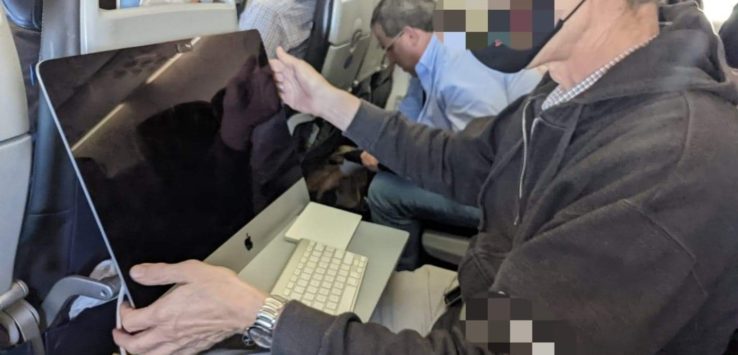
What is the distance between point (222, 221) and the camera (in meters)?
0.90

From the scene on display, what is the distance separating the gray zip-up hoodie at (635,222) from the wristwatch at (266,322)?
0.02 m

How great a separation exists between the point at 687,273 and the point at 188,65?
0.73 metres

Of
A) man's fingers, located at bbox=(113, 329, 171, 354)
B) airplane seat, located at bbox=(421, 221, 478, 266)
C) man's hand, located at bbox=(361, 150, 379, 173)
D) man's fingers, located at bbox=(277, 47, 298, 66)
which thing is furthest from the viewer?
man's hand, located at bbox=(361, 150, 379, 173)

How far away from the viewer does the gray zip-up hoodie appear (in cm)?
67

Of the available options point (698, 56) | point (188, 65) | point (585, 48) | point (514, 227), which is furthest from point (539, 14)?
point (188, 65)

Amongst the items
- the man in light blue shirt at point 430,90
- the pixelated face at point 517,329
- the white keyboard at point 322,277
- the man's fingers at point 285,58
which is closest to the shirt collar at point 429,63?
the man in light blue shirt at point 430,90

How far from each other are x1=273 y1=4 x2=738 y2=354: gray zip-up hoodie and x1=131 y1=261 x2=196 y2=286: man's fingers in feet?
0.49

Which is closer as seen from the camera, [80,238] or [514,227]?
[80,238]

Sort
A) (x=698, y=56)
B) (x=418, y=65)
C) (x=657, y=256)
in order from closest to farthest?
(x=657, y=256)
(x=698, y=56)
(x=418, y=65)

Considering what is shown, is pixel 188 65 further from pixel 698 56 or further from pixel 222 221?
pixel 698 56

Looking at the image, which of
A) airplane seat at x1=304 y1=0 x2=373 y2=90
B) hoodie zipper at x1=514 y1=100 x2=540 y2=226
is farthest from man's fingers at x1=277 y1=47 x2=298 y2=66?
airplane seat at x1=304 y1=0 x2=373 y2=90

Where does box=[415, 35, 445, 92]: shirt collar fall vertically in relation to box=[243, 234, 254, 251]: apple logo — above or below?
below

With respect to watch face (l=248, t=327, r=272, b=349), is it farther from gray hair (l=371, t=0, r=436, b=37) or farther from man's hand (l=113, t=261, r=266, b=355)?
gray hair (l=371, t=0, r=436, b=37)

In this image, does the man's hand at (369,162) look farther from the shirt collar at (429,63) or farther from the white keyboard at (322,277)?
the white keyboard at (322,277)
